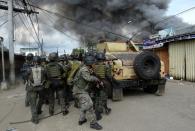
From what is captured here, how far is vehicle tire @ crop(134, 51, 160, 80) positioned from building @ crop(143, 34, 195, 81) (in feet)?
19.7

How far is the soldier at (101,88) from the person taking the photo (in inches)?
297

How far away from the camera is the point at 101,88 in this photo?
7551 mm

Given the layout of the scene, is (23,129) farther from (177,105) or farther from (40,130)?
(177,105)

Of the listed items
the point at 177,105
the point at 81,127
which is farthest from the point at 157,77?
the point at 81,127

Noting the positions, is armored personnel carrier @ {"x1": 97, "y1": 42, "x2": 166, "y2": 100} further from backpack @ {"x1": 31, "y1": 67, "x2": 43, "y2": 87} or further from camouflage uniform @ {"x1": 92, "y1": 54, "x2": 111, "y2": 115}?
backpack @ {"x1": 31, "y1": 67, "x2": 43, "y2": 87}

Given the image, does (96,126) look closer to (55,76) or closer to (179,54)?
(55,76)

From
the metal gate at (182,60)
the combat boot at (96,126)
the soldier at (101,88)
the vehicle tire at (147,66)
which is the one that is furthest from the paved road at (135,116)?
the metal gate at (182,60)

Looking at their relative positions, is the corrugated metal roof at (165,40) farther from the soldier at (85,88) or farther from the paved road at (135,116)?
the soldier at (85,88)

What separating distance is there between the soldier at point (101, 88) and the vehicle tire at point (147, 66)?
1764 millimetres

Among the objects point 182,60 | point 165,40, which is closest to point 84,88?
point 182,60

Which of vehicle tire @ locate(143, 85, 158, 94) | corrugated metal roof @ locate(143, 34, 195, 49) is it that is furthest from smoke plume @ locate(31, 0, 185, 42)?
vehicle tire @ locate(143, 85, 158, 94)

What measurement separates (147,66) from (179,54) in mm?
7790

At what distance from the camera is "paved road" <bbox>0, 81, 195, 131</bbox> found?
259 inches

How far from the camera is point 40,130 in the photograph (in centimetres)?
678
